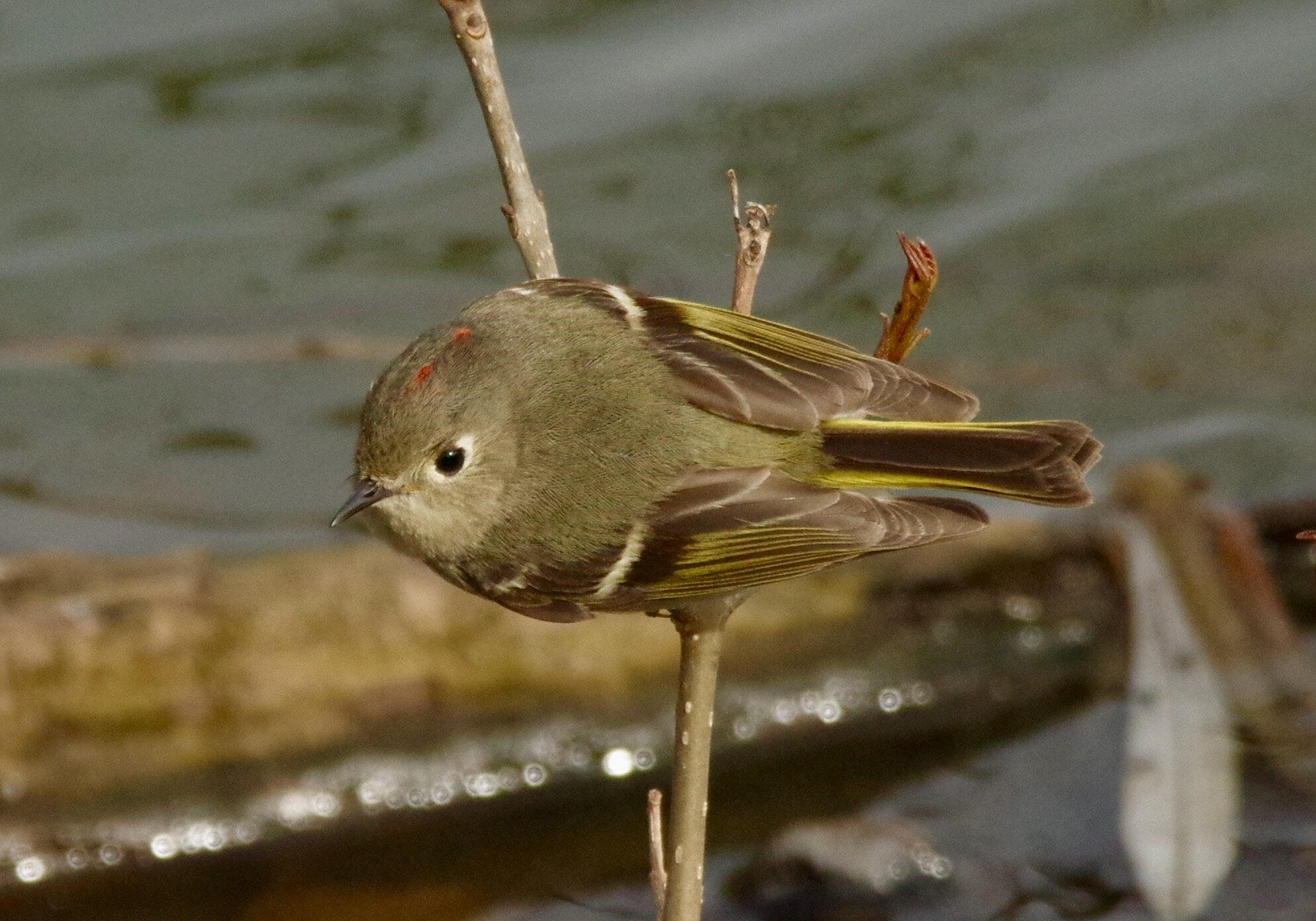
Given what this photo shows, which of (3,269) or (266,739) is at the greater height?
(3,269)

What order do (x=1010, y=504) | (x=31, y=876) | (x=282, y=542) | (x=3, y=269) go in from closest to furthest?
(x=31, y=876) < (x=1010, y=504) < (x=282, y=542) < (x=3, y=269)

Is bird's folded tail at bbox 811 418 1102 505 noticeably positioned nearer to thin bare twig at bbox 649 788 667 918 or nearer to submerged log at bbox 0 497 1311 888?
thin bare twig at bbox 649 788 667 918

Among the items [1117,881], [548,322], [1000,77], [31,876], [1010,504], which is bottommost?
[1117,881]

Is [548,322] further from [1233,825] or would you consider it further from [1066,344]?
[1066,344]

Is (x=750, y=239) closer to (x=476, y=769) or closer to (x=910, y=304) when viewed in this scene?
(x=910, y=304)

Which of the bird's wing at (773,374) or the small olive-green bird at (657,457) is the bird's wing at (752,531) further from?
the bird's wing at (773,374)

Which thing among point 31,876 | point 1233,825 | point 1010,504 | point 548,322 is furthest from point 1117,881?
point 31,876

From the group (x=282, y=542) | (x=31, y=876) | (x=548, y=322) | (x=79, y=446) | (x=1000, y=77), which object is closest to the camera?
(x=548, y=322)
